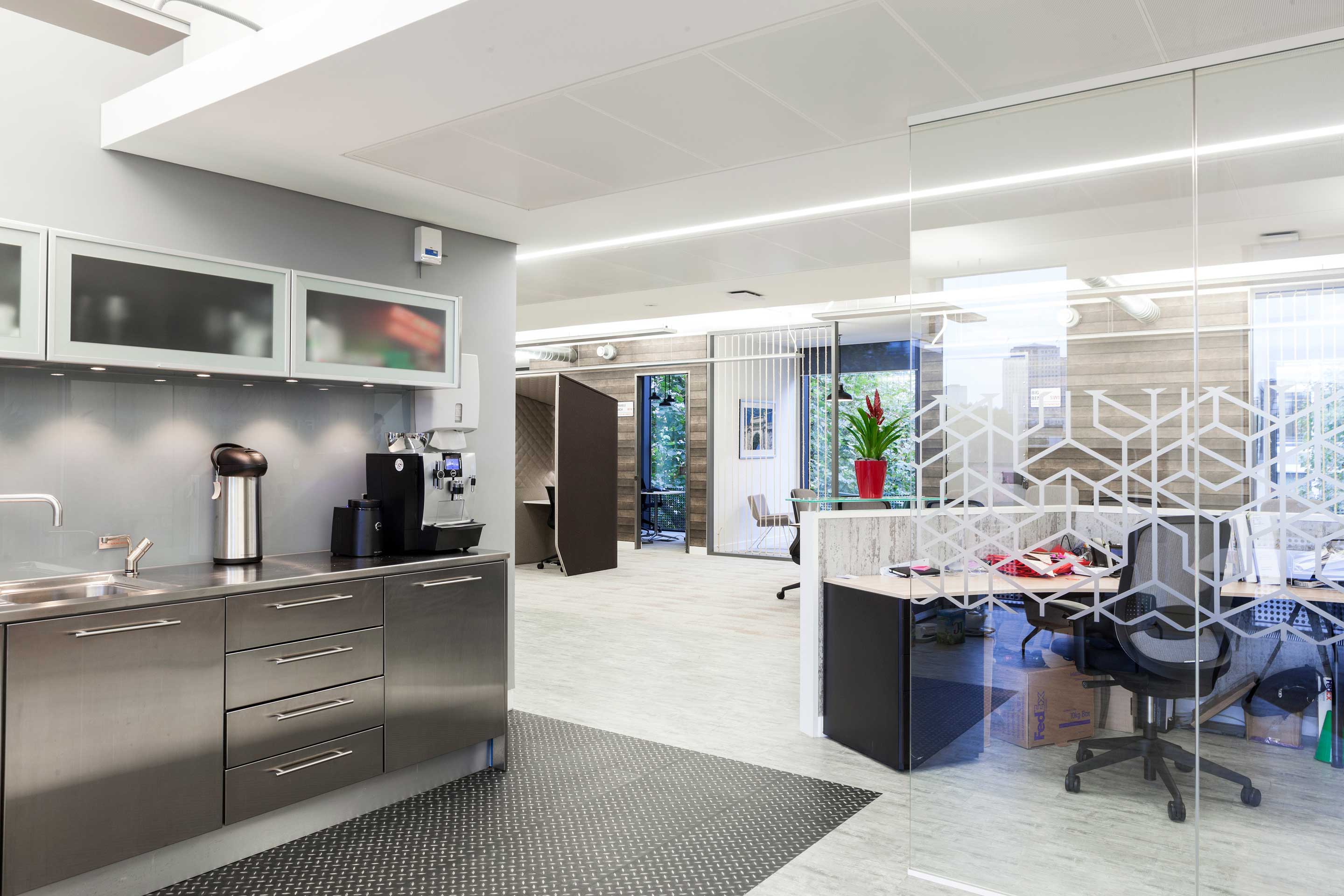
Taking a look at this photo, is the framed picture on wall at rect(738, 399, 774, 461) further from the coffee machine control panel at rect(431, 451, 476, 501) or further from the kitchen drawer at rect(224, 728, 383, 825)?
the kitchen drawer at rect(224, 728, 383, 825)

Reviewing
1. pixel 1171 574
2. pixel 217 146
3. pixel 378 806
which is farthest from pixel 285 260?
pixel 1171 574

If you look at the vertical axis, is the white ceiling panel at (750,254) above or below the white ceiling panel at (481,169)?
above

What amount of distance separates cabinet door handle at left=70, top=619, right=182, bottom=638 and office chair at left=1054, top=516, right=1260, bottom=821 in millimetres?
2931

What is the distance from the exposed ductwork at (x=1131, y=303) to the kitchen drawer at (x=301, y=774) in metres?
3.02

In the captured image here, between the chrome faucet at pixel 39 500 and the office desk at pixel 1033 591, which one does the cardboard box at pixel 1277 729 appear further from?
the chrome faucet at pixel 39 500

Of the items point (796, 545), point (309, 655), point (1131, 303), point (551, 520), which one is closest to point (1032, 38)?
point (1131, 303)

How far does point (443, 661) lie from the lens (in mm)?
3645

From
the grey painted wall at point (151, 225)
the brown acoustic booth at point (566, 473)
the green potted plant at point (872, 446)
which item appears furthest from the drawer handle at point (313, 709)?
the brown acoustic booth at point (566, 473)

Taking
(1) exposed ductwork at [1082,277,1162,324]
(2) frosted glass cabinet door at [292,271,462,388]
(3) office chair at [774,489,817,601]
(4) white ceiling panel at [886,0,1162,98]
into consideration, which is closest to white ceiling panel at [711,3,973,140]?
(4) white ceiling panel at [886,0,1162,98]

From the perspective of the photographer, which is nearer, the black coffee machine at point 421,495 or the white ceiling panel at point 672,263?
the black coffee machine at point 421,495

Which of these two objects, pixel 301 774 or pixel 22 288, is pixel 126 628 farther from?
pixel 22 288

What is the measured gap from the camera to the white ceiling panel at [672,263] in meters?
5.49

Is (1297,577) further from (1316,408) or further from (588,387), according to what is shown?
(588,387)

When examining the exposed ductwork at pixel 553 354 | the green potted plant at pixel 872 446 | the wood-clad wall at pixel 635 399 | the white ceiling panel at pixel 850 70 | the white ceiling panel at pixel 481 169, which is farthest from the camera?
the exposed ductwork at pixel 553 354
